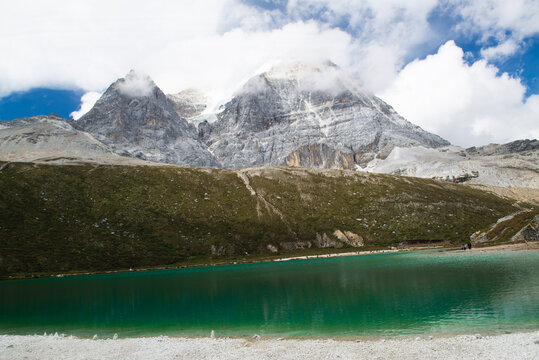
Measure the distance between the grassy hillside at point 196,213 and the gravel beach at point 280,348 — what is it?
70.8m

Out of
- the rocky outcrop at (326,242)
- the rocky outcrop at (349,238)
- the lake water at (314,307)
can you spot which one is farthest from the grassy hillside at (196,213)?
the lake water at (314,307)

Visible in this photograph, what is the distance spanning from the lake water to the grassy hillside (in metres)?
45.4

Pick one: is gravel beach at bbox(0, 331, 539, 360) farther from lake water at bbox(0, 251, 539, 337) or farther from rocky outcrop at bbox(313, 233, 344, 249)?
rocky outcrop at bbox(313, 233, 344, 249)

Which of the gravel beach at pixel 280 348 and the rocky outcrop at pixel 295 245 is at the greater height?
the gravel beach at pixel 280 348

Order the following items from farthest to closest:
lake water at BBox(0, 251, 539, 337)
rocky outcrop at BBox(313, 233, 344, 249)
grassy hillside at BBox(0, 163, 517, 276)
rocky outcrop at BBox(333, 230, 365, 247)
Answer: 1. rocky outcrop at BBox(333, 230, 365, 247)
2. rocky outcrop at BBox(313, 233, 344, 249)
3. grassy hillside at BBox(0, 163, 517, 276)
4. lake water at BBox(0, 251, 539, 337)

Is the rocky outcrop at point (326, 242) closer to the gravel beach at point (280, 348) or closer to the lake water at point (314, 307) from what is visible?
the lake water at point (314, 307)

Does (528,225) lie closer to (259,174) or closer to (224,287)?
(224,287)

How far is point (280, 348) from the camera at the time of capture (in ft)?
69.6

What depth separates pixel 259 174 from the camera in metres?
164

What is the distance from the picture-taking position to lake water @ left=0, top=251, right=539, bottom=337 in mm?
24594

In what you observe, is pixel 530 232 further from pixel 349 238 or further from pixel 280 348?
pixel 280 348

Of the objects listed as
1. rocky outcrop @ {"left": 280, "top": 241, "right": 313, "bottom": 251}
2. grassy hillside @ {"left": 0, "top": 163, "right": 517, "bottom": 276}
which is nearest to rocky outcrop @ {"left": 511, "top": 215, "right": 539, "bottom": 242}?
grassy hillside @ {"left": 0, "top": 163, "right": 517, "bottom": 276}

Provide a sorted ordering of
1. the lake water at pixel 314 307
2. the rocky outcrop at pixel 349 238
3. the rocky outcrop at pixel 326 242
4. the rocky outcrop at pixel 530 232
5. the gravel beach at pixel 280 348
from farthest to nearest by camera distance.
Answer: the rocky outcrop at pixel 349 238 → the rocky outcrop at pixel 326 242 → the rocky outcrop at pixel 530 232 → the lake water at pixel 314 307 → the gravel beach at pixel 280 348

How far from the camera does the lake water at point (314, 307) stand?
968 inches
